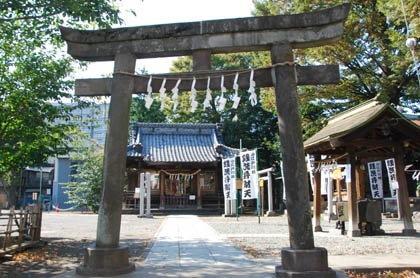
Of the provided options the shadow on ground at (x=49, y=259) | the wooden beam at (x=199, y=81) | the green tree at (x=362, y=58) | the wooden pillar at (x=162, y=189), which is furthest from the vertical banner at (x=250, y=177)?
the wooden beam at (x=199, y=81)

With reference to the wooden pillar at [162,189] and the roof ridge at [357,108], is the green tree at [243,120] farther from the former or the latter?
the roof ridge at [357,108]

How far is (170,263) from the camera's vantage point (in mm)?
6258

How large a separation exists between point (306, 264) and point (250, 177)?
11375 mm

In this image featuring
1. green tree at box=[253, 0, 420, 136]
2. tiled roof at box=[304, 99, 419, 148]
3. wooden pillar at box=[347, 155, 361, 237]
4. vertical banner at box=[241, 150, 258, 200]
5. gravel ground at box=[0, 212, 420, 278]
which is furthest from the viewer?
vertical banner at box=[241, 150, 258, 200]

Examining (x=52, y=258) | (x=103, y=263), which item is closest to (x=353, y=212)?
(x=103, y=263)

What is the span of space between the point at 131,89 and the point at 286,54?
285 centimetres

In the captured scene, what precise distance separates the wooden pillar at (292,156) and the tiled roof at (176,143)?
59.4 feet

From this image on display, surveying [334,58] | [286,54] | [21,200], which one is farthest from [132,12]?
[21,200]

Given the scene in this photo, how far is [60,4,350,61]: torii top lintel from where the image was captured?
565 cm

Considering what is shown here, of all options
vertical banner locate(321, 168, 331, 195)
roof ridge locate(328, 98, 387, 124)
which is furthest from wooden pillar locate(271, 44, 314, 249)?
vertical banner locate(321, 168, 331, 195)

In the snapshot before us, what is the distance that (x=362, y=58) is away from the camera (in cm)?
1593

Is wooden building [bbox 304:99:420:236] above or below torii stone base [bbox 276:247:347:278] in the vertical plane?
above

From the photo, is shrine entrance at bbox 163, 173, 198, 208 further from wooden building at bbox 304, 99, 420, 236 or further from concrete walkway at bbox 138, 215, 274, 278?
concrete walkway at bbox 138, 215, 274, 278

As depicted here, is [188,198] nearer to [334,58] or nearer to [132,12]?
[334,58]
